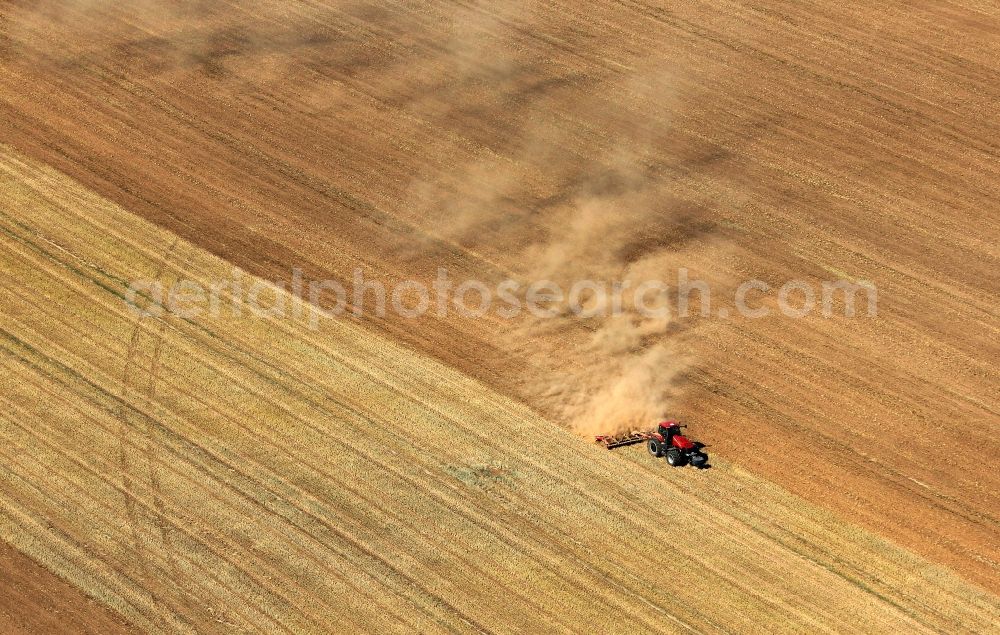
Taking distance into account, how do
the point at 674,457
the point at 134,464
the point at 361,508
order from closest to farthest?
the point at 361,508
the point at 134,464
the point at 674,457

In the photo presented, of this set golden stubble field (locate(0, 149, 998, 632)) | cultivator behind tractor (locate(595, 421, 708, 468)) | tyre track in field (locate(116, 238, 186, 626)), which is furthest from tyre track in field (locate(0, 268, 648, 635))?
cultivator behind tractor (locate(595, 421, 708, 468))

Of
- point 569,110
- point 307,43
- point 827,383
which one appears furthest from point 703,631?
point 307,43

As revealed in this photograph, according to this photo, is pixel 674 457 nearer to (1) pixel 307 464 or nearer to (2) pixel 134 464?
(1) pixel 307 464

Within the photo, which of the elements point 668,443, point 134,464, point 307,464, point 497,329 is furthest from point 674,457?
point 134,464

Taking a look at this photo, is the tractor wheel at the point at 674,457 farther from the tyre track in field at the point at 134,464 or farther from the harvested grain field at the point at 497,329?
the tyre track in field at the point at 134,464

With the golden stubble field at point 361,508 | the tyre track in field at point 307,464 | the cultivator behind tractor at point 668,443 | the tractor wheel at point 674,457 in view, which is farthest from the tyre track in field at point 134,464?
the tractor wheel at point 674,457

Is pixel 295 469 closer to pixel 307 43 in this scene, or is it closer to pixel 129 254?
pixel 129 254
